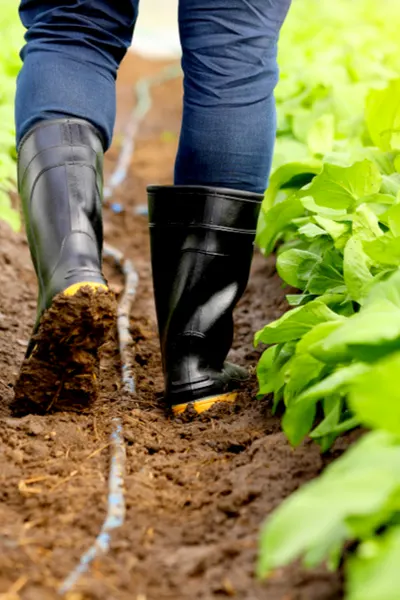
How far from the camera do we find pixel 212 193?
2.20 m

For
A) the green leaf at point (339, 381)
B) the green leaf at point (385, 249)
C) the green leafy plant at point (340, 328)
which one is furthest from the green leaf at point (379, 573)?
the green leaf at point (385, 249)

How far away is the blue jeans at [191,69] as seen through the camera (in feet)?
6.88

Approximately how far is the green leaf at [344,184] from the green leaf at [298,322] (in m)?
0.38

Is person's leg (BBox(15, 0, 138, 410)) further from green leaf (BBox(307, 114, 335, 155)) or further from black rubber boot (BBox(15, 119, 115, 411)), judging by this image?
green leaf (BBox(307, 114, 335, 155))

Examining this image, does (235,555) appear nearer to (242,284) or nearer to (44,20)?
(242,284)

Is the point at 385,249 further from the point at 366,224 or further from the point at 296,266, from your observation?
the point at 296,266

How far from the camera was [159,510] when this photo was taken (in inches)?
64.7

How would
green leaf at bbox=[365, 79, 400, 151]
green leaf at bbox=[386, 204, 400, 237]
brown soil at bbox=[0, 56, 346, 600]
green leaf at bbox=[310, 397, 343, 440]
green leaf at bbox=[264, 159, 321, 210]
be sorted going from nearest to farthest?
brown soil at bbox=[0, 56, 346, 600], green leaf at bbox=[310, 397, 343, 440], green leaf at bbox=[386, 204, 400, 237], green leaf at bbox=[365, 79, 400, 151], green leaf at bbox=[264, 159, 321, 210]

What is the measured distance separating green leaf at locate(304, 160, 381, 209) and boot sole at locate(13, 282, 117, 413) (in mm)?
564

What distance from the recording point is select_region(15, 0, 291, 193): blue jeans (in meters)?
2.10

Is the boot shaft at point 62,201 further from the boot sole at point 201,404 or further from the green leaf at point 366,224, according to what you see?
the green leaf at point 366,224

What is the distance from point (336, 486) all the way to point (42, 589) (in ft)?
1.59

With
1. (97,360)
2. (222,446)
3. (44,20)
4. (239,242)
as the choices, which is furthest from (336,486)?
(44,20)

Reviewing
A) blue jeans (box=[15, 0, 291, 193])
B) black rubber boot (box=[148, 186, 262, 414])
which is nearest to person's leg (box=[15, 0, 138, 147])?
blue jeans (box=[15, 0, 291, 193])
